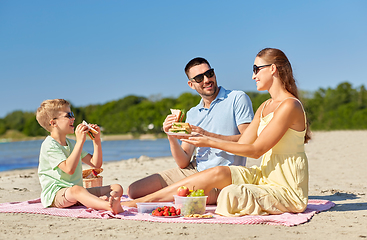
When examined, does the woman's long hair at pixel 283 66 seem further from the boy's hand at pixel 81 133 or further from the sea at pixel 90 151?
the sea at pixel 90 151

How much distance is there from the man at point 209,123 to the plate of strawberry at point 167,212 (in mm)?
708

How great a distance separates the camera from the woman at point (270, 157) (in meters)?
4.03

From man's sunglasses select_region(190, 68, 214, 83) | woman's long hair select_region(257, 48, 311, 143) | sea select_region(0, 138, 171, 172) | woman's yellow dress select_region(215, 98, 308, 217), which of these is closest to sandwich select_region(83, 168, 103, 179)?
man's sunglasses select_region(190, 68, 214, 83)

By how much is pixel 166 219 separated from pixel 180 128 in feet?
3.20

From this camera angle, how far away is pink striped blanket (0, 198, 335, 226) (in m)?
3.92

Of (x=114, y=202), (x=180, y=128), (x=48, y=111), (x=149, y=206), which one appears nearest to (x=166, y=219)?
(x=149, y=206)

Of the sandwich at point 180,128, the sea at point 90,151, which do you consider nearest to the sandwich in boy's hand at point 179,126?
the sandwich at point 180,128

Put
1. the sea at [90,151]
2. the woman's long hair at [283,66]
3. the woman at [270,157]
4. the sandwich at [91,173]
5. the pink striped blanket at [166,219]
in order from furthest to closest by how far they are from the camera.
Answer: the sea at [90,151] → the sandwich at [91,173] → the woman's long hair at [283,66] → the woman at [270,157] → the pink striped blanket at [166,219]

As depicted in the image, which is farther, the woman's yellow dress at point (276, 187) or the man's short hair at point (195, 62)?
the man's short hair at point (195, 62)

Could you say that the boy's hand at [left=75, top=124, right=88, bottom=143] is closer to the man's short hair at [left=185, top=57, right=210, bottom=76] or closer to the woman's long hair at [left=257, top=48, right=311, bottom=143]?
the man's short hair at [left=185, top=57, right=210, bottom=76]

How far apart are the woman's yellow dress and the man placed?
2.03 ft

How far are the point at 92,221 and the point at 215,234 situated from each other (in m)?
1.39

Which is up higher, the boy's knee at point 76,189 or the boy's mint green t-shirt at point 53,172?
the boy's mint green t-shirt at point 53,172

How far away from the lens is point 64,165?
179 inches
